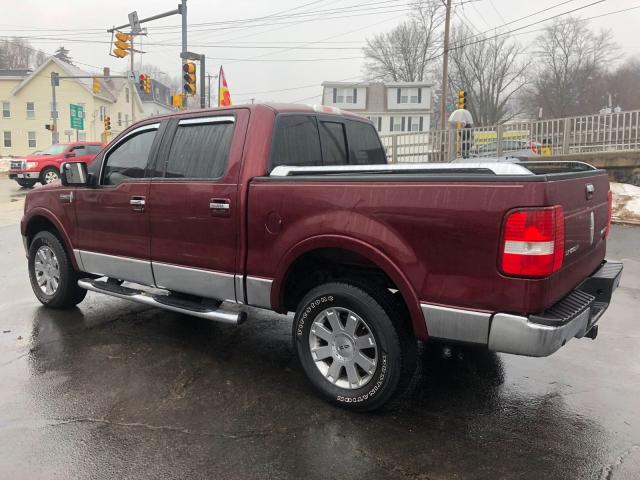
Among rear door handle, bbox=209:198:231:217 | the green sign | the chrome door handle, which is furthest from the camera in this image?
the green sign

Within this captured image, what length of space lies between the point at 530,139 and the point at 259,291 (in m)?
13.9

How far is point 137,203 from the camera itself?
15.1 ft

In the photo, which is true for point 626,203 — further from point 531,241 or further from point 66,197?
point 66,197

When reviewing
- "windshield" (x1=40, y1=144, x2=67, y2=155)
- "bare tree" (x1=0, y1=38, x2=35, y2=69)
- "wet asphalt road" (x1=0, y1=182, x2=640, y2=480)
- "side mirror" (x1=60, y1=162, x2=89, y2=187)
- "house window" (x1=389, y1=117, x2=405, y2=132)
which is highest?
"bare tree" (x1=0, y1=38, x2=35, y2=69)

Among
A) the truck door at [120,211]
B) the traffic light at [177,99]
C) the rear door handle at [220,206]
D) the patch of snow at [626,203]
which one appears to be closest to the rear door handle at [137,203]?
the truck door at [120,211]

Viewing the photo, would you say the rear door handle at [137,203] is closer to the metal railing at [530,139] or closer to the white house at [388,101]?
the metal railing at [530,139]

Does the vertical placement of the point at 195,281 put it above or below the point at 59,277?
above

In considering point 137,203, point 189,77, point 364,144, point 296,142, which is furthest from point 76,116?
point 296,142

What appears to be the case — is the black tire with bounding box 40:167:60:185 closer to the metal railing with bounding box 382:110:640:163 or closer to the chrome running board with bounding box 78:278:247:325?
the metal railing with bounding box 382:110:640:163

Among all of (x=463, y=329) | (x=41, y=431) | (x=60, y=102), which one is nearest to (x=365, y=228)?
(x=463, y=329)

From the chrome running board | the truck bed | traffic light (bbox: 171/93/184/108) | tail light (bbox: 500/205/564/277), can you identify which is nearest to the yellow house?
traffic light (bbox: 171/93/184/108)

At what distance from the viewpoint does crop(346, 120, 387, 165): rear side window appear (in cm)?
475

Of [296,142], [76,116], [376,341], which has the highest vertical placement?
[76,116]

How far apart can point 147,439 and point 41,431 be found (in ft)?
2.20
